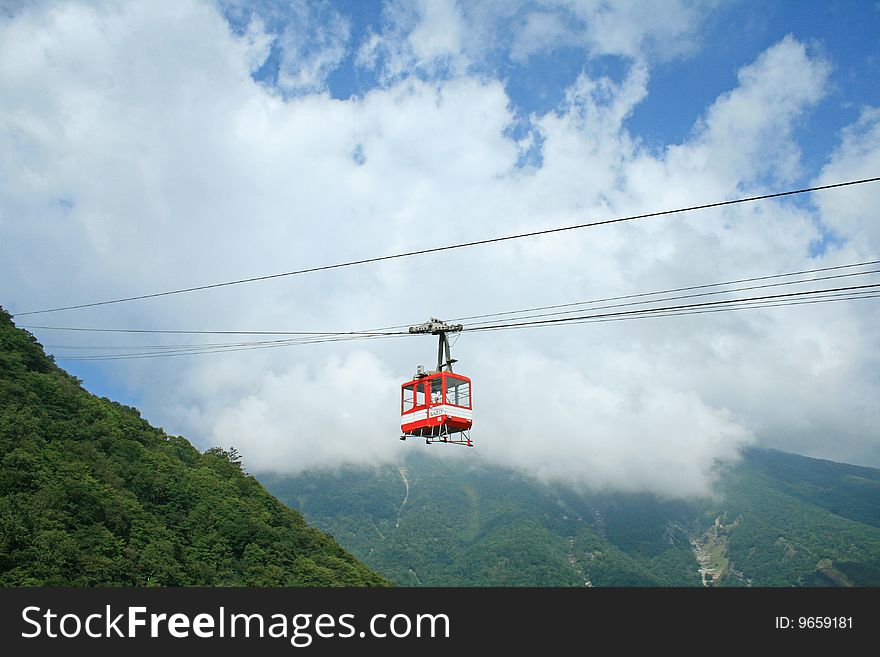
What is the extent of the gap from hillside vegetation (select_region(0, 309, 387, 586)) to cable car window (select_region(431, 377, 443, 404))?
36.4 meters

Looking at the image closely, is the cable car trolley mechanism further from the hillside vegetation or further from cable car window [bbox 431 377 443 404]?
the hillside vegetation

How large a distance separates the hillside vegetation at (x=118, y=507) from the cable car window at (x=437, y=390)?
36427 millimetres

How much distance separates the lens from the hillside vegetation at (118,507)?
51.6m

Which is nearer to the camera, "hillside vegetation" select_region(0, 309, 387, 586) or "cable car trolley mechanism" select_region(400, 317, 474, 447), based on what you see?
"cable car trolley mechanism" select_region(400, 317, 474, 447)

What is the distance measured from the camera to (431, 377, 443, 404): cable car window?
26.8 meters

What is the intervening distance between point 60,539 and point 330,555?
40.4 metres

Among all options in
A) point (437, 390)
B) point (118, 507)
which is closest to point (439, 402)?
point (437, 390)

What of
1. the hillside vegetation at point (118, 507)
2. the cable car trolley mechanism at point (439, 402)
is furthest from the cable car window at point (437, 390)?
the hillside vegetation at point (118, 507)

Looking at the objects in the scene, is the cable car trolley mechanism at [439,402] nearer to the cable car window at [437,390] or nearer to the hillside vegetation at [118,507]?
the cable car window at [437,390]

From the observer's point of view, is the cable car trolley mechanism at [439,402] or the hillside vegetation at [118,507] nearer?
the cable car trolley mechanism at [439,402]

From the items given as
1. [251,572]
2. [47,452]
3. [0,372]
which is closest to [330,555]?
[251,572]

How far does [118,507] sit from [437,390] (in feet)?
155

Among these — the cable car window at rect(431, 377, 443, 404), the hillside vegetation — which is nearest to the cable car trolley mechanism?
the cable car window at rect(431, 377, 443, 404)

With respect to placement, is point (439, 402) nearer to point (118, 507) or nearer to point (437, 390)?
point (437, 390)
